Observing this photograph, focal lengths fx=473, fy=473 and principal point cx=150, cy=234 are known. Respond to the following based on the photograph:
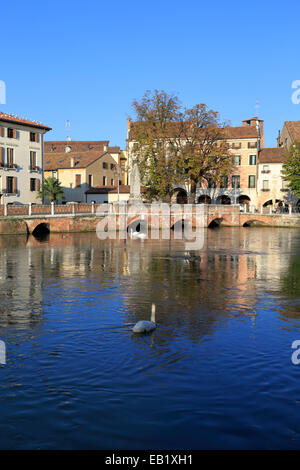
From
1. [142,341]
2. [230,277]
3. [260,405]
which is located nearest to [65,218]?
[230,277]

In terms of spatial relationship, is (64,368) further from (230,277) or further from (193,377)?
(230,277)

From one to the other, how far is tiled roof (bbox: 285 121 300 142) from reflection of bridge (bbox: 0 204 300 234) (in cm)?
1682

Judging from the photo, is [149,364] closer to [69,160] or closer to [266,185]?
[69,160]

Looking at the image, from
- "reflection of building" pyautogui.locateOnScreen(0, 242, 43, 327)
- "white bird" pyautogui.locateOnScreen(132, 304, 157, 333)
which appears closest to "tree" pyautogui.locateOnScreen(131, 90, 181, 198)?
"reflection of building" pyautogui.locateOnScreen(0, 242, 43, 327)

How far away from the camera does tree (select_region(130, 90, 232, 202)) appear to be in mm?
58625

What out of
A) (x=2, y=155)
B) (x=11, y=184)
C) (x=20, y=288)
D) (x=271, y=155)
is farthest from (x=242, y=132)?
(x=20, y=288)

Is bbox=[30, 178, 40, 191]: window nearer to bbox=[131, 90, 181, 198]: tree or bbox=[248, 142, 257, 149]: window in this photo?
bbox=[131, 90, 181, 198]: tree

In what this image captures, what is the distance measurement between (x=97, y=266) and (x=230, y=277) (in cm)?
734

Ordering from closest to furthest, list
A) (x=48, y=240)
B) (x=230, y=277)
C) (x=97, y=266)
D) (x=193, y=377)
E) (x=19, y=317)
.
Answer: (x=193, y=377)
(x=19, y=317)
(x=230, y=277)
(x=97, y=266)
(x=48, y=240)

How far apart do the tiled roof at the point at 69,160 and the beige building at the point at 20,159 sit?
1589cm

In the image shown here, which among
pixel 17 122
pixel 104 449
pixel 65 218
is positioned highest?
pixel 17 122

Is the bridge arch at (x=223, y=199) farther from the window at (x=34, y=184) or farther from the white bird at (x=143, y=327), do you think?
the white bird at (x=143, y=327)

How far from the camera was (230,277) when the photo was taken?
21719 mm

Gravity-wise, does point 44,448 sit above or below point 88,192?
below
